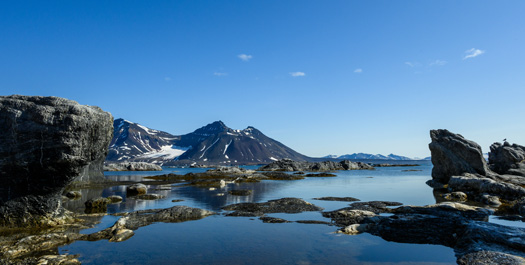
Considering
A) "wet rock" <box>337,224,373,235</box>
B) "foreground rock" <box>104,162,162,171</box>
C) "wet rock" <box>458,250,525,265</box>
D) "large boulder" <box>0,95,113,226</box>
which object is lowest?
"foreground rock" <box>104,162,162,171</box>

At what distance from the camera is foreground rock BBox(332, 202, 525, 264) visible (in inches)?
508

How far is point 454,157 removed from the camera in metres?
51.8

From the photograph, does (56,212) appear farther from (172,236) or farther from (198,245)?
(198,245)

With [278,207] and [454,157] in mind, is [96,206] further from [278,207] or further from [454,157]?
[454,157]

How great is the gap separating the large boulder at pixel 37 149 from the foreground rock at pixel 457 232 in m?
17.0

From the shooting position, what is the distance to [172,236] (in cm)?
1762

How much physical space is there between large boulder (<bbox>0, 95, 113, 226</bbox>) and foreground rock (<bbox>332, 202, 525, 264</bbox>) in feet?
55.8

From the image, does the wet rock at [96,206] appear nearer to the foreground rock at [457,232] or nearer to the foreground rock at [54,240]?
the foreground rock at [54,240]

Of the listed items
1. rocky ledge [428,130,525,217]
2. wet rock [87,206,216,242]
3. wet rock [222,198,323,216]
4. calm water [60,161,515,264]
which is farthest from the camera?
rocky ledge [428,130,525,217]

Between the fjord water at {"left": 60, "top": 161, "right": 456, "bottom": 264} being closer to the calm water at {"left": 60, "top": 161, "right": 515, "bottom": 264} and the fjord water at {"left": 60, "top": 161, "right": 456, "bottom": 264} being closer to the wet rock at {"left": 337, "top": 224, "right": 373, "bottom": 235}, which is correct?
the calm water at {"left": 60, "top": 161, "right": 515, "bottom": 264}

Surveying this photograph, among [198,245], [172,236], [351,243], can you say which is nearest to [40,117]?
[172,236]

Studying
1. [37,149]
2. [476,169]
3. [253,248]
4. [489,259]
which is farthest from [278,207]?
[476,169]

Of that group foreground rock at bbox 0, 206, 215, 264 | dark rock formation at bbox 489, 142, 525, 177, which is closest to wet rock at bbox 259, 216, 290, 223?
foreground rock at bbox 0, 206, 215, 264

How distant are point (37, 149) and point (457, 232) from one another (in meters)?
24.5
